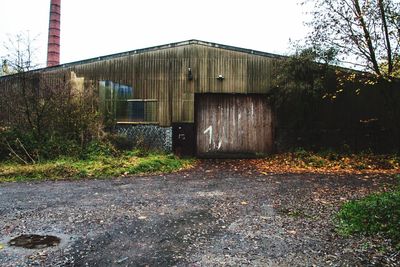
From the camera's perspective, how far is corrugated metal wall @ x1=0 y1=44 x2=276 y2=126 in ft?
43.9

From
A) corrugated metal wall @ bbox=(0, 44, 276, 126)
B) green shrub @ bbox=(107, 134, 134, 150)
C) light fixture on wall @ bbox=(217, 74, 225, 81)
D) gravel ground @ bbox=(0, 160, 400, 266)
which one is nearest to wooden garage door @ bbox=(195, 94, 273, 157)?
corrugated metal wall @ bbox=(0, 44, 276, 126)

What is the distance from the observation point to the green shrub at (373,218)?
421cm

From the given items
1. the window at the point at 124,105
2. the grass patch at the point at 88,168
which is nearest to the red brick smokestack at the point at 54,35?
the window at the point at 124,105

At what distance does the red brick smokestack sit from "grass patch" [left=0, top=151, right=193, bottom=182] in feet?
47.4

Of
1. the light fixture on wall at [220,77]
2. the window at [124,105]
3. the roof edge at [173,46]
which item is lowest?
the window at [124,105]

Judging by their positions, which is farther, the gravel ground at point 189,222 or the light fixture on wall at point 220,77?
the light fixture on wall at point 220,77

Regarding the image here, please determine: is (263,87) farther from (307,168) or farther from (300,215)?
(300,215)

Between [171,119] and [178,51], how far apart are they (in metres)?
2.98

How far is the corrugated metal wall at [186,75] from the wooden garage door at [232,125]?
1.49 ft

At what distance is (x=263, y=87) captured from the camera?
527 inches

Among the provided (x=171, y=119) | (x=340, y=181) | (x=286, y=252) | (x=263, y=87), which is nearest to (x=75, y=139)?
(x=171, y=119)

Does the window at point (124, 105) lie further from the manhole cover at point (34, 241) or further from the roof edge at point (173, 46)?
the manhole cover at point (34, 241)

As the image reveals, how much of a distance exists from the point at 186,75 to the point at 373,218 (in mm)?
10177

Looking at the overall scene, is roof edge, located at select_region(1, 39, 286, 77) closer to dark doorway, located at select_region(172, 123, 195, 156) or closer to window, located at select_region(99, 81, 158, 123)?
window, located at select_region(99, 81, 158, 123)
